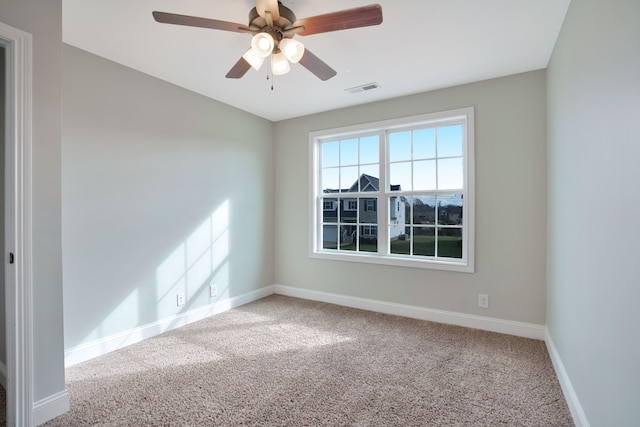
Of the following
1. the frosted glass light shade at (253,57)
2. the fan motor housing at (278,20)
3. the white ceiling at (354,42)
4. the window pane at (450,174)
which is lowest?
the window pane at (450,174)

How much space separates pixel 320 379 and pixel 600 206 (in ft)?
6.52

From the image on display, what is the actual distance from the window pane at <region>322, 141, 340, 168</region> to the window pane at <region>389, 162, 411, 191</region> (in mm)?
811

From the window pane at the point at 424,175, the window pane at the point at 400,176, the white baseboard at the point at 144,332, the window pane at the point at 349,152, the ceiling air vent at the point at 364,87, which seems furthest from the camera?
the window pane at the point at 349,152

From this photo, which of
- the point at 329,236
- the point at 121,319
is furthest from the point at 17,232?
the point at 329,236

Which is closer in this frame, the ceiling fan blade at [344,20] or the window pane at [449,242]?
the ceiling fan blade at [344,20]

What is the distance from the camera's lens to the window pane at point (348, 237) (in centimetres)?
409

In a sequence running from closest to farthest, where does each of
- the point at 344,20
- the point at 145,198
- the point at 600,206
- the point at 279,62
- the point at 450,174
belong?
the point at 600,206, the point at 344,20, the point at 279,62, the point at 145,198, the point at 450,174

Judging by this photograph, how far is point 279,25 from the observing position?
1.85m

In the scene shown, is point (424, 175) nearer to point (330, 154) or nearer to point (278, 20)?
point (330, 154)

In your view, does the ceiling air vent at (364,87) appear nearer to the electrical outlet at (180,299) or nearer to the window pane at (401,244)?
the window pane at (401,244)

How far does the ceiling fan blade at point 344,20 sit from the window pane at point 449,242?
243 centimetres

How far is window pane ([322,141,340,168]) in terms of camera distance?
4.21 metres

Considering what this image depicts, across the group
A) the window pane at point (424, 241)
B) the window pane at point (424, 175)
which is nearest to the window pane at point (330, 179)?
the window pane at point (424, 175)

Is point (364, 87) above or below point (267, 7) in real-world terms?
above
